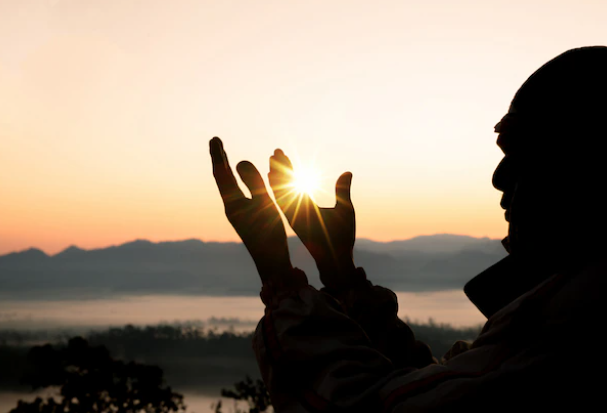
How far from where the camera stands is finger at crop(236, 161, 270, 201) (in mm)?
1865

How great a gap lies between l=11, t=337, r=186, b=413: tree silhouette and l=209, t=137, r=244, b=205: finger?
17.1m

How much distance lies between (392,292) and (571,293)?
95 cm

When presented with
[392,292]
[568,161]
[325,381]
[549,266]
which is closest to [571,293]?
[549,266]

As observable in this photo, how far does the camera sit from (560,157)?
1.56 metres

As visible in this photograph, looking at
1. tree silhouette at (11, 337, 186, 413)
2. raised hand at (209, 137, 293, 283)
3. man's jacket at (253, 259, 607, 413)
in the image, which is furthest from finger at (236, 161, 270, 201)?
tree silhouette at (11, 337, 186, 413)

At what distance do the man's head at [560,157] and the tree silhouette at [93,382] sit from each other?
17781 millimetres

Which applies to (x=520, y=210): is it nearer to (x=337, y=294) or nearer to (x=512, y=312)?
(x=512, y=312)

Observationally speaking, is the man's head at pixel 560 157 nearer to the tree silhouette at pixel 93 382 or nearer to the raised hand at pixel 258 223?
the raised hand at pixel 258 223

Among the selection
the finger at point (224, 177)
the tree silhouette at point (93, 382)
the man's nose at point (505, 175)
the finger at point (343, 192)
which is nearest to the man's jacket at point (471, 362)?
the man's nose at point (505, 175)

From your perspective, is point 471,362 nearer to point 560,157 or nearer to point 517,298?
point 517,298

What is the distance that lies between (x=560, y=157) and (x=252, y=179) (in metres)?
0.93

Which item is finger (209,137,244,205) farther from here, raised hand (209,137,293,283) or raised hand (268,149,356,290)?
raised hand (268,149,356,290)

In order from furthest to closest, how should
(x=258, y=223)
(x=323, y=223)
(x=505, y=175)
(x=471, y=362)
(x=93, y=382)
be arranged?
(x=93, y=382), (x=323, y=223), (x=258, y=223), (x=505, y=175), (x=471, y=362)

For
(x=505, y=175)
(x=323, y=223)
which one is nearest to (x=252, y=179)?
(x=323, y=223)
